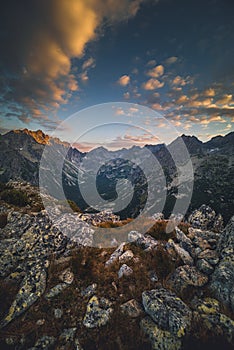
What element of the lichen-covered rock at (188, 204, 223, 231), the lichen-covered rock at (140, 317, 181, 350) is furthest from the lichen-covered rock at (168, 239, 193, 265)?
the lichen-covered rock at (188, 204, 223, 231)

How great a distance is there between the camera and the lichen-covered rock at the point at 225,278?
6934 mm

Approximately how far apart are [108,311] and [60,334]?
2.01 meters

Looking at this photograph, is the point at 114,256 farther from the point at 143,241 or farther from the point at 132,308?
the point at 132,308

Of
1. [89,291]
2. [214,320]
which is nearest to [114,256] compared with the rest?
[89,291]

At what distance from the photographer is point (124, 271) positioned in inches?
349

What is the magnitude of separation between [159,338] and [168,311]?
3.02 feet

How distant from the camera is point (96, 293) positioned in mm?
7820

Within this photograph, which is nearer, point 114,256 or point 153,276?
point 153,276

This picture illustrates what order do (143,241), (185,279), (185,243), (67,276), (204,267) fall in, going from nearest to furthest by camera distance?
(185,279) → (204,267) → (67,276) → (185,243) → (143,241)

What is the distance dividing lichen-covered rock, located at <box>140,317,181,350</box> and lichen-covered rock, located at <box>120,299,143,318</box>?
1.57 ft

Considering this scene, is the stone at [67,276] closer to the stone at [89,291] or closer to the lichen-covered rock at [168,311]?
the stone at [89,291]

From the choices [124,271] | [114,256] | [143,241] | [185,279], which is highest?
[143,241]

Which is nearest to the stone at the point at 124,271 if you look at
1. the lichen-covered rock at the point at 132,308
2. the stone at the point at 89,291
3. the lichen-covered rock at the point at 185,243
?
the stone at the point at 89,291

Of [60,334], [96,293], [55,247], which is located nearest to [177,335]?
[96,293]
